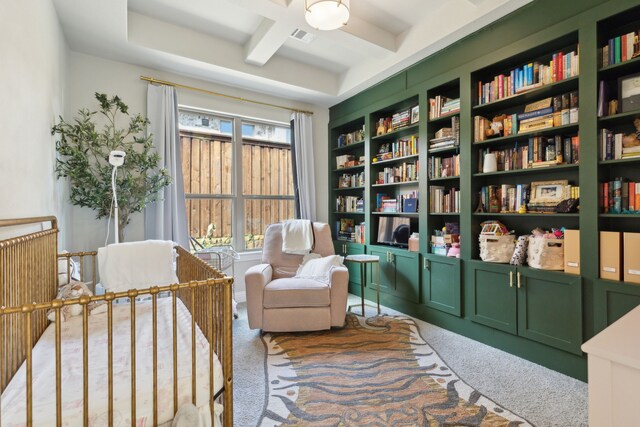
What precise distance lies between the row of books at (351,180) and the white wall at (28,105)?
3.13 m

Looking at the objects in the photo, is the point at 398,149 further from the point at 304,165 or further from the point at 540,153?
the point at 540,153

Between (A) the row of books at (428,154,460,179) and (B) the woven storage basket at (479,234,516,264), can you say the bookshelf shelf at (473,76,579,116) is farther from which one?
(B) the woven storage basket at (479,234,516,264)

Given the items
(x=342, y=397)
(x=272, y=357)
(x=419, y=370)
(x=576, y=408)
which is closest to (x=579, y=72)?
(x=576, y=408)

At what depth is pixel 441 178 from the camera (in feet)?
10.0

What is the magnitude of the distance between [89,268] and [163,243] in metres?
1.25

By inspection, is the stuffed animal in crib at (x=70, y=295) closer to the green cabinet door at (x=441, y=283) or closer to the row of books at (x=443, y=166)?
the green cabinet door at (x=441, y=283)

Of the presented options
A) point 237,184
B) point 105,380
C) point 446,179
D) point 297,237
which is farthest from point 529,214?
point 237,184

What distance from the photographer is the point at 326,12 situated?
6.46 ft

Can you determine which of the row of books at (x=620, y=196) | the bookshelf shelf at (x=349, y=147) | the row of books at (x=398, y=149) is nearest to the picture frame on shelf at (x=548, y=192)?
the row of books at (x=620, y=196)

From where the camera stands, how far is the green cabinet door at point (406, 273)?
10.7 feet

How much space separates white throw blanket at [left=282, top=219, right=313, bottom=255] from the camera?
3.48 metres

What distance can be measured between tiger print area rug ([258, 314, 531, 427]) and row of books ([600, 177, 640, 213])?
1.45 meters

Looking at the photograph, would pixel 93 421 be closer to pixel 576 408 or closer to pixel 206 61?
pixel 576 408

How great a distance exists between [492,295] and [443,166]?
127cm
